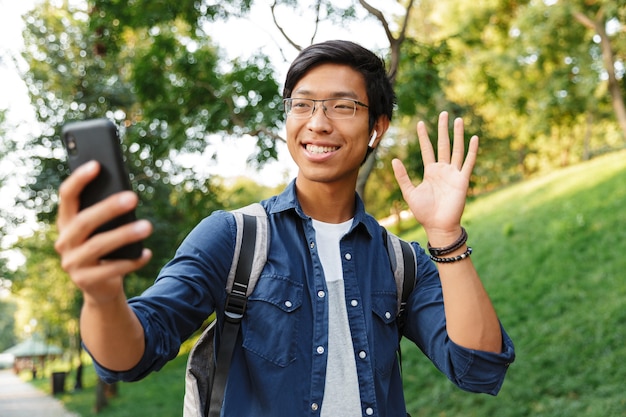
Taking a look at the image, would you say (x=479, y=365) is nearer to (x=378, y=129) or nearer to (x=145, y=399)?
(x=378, y=129)

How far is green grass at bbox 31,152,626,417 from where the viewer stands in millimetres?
7246

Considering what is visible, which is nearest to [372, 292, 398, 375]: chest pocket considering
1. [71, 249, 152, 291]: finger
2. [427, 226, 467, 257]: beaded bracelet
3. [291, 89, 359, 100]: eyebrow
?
[427, 226, 467, 257]: beaded bracelet

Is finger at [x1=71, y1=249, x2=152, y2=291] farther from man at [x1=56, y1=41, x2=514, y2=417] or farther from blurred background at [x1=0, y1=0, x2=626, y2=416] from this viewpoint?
blurred background at [x1=0, y1=0, x2=626, y2=416]

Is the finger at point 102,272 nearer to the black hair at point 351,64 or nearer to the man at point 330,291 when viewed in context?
the man at point 330,291

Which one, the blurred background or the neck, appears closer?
the neck

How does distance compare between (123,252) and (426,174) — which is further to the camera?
(426,174)

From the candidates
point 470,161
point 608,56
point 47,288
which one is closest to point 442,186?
point 470,161

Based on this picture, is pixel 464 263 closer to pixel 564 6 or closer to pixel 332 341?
pixel 332 341

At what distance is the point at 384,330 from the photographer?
6.35 ft

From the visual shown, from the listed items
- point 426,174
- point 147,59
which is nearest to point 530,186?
point 147,59

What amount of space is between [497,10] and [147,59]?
12.8 m

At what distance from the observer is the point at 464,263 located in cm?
170

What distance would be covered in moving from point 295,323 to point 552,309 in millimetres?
8592

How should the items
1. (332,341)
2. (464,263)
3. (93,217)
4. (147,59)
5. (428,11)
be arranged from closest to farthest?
(93,217) < (464,263) < (332,341) < (147,59) < (428,11)
